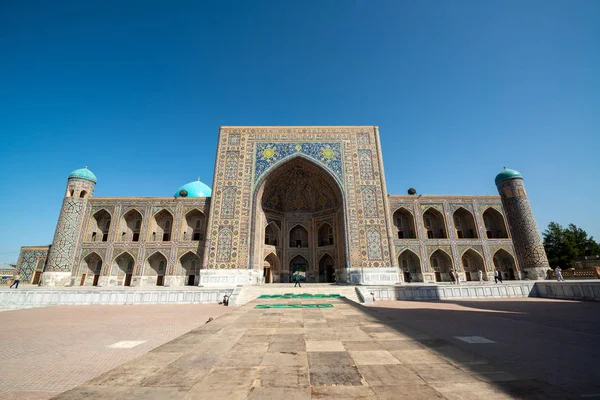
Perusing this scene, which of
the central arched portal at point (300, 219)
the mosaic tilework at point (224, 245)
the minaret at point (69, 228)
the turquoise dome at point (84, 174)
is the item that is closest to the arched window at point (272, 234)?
the central arched portal at point (300, 219)

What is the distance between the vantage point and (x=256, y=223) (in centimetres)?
1955

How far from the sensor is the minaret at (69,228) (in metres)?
19.1

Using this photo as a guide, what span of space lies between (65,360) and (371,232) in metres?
16.9

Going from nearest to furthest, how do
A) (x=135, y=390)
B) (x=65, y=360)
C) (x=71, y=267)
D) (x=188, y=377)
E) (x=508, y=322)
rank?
(x=135, y=390)
(x=188, y=377)
(x=65, y=360)
(x=508, y=322)
(x=71, y=267)

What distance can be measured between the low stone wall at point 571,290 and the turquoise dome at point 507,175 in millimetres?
12386

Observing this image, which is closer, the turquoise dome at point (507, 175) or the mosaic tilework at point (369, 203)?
the mosaic tilework at point (369, 203)

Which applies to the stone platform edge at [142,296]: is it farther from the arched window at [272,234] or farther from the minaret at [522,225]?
the minaret at [522,225]

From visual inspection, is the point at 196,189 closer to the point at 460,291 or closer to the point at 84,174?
the point at 84,174

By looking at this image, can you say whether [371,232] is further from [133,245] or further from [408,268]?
[133,245]

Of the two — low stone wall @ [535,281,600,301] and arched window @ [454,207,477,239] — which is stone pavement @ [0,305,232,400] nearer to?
low stone wall @ [535,281,600,301]

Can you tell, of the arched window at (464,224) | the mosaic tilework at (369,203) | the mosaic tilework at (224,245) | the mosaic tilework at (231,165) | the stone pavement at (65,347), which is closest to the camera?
the stone pavement at (65,347)

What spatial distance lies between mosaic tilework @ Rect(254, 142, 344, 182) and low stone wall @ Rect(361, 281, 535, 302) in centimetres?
927

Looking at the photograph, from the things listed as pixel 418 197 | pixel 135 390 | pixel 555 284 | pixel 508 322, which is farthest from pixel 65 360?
pixel 418 197

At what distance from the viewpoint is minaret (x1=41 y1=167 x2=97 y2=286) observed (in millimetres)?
19125
